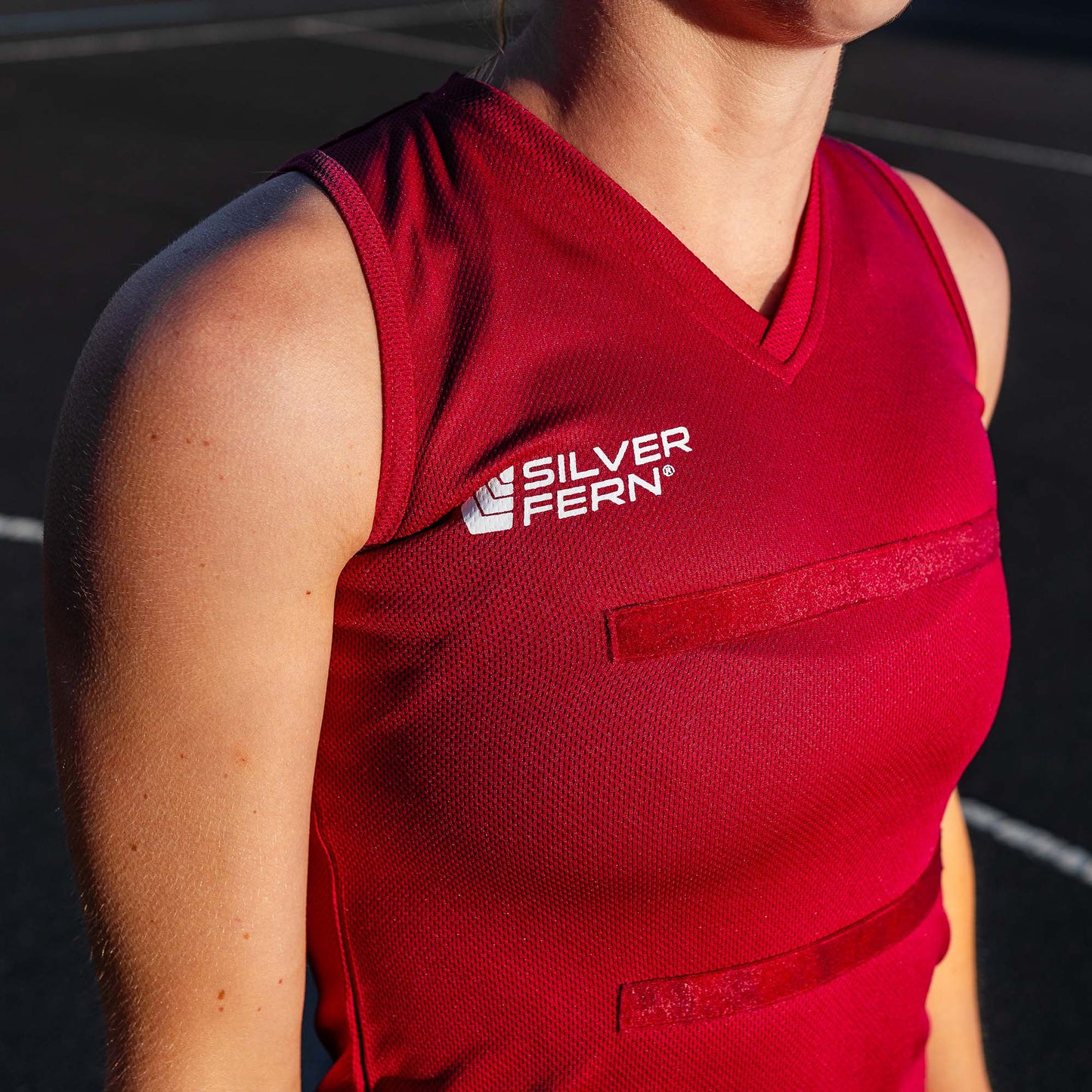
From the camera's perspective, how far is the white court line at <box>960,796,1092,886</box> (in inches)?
152

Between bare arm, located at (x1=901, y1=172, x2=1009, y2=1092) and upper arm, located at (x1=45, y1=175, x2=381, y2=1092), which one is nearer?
upper arm, located at (x1=45, y1=175, x2=381, y2=1092)

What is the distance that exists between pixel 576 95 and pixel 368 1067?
898 mm

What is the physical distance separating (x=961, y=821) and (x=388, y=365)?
3.24 feet

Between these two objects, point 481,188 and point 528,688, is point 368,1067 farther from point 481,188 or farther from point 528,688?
point 481,188

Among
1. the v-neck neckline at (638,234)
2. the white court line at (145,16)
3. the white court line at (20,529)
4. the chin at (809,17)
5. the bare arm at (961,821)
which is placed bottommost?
the white court line at (20,529)

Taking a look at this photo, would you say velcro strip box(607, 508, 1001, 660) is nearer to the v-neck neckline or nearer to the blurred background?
the v-neck neckline

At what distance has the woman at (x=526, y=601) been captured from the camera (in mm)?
1021

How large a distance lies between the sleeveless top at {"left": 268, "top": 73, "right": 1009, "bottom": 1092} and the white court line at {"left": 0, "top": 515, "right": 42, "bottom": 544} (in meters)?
4.13

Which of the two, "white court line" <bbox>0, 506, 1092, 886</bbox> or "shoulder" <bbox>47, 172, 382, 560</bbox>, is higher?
"shoulder" <bbox>47, 172, 382, 560</bbox>

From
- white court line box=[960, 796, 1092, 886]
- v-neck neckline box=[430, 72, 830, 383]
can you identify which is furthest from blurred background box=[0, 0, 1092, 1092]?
v-neck neckline box=[430, 72, 830, 383]

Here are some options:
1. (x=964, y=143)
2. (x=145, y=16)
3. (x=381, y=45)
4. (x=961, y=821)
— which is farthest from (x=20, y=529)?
(x=145, y=16)

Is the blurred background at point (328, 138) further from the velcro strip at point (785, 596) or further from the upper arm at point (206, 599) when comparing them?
the velcro strip at point (785, 596)

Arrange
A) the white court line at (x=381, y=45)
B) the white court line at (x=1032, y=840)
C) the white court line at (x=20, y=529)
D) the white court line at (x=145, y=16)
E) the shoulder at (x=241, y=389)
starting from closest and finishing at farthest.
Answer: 1. the shoulder at (x=241, y=389)
2. the white court line at (x=1032, y=840)
3. the white court line at (x=20, y=529)
4. the white court line at (x=381, y=45)
5. the white court line at (x=145, y=16)

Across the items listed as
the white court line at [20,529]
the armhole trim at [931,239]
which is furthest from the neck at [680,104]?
the white court line at [20,529]
